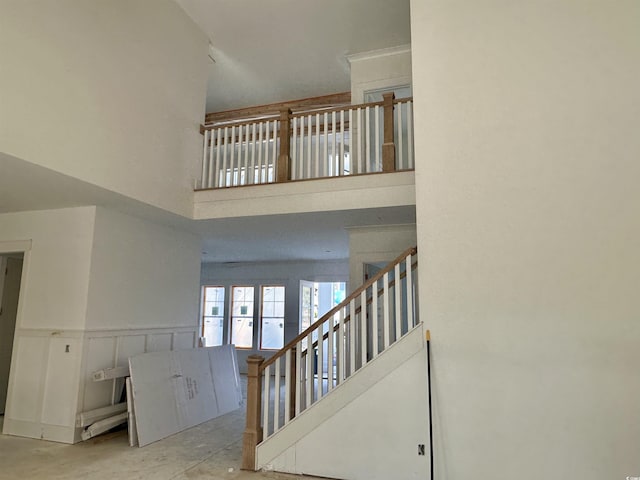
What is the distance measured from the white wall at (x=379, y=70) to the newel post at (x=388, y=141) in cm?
156

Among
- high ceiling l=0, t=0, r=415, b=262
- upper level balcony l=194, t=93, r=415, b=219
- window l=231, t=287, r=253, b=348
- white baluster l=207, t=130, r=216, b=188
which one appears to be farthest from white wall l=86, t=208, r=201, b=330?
window l=231, t=287, r=253, b=348

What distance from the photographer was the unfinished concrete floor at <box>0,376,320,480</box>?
3.58 metres

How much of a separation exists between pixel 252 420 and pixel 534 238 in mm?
Result: 2815

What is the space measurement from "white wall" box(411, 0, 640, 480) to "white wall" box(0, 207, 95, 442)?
12.5 feet

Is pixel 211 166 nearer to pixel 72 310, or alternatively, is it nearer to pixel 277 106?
pixel 72 310

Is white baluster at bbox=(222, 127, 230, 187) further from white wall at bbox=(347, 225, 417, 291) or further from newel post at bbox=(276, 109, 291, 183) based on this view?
white wall at bbox=(347, 225, 417, 291)

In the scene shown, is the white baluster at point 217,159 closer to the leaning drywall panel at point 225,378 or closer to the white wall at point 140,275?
the white wall at point 140,275

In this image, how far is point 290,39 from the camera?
612cm

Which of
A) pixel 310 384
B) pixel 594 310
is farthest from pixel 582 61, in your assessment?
pixel 310 384

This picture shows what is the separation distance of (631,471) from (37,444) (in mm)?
5360

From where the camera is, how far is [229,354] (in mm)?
6473

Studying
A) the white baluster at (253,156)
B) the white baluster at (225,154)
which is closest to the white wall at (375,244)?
the white baluster at (253,156)

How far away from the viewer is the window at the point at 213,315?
1045 centimetres

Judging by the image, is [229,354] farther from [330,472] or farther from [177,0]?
[177,0]
